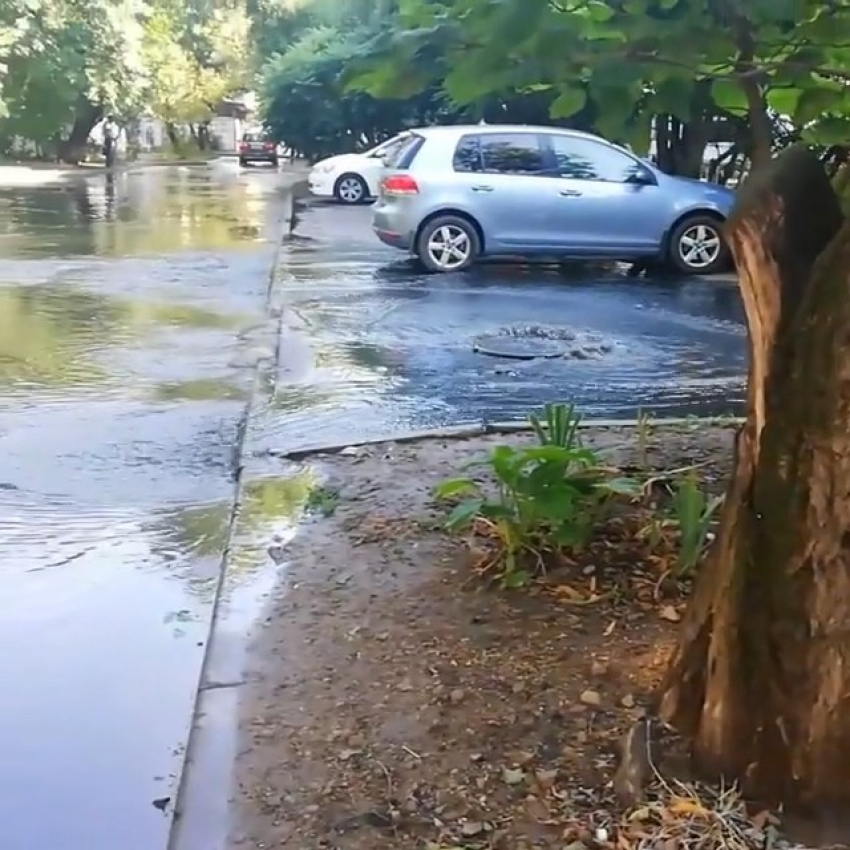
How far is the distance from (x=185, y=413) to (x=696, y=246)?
8583 mm

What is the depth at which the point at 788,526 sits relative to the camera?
309cm

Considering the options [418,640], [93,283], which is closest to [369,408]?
[418,640]

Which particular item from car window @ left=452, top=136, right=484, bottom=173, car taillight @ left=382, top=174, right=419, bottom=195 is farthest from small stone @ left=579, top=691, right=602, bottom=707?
car window @ left=452, top=136, right=484, bottom=173

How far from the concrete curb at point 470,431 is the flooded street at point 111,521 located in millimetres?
492

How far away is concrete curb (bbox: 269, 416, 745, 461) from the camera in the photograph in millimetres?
7047

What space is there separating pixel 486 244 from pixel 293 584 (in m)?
10.2

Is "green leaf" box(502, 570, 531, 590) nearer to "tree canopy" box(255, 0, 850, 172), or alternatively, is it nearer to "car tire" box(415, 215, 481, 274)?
"tree canopy" box(255, 0, 850, 172)

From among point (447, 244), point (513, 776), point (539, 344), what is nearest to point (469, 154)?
point (447, 244)

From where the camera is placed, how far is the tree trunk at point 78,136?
161 ft

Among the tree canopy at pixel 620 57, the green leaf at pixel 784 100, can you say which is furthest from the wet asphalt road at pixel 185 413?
the green leaf at pixel 784 100

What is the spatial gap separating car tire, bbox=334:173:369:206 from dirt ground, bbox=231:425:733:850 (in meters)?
21.7

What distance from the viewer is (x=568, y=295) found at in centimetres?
1326

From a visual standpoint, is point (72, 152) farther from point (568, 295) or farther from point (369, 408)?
point (369, 408)

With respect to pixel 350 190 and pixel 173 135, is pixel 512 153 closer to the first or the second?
pixel 350 190
